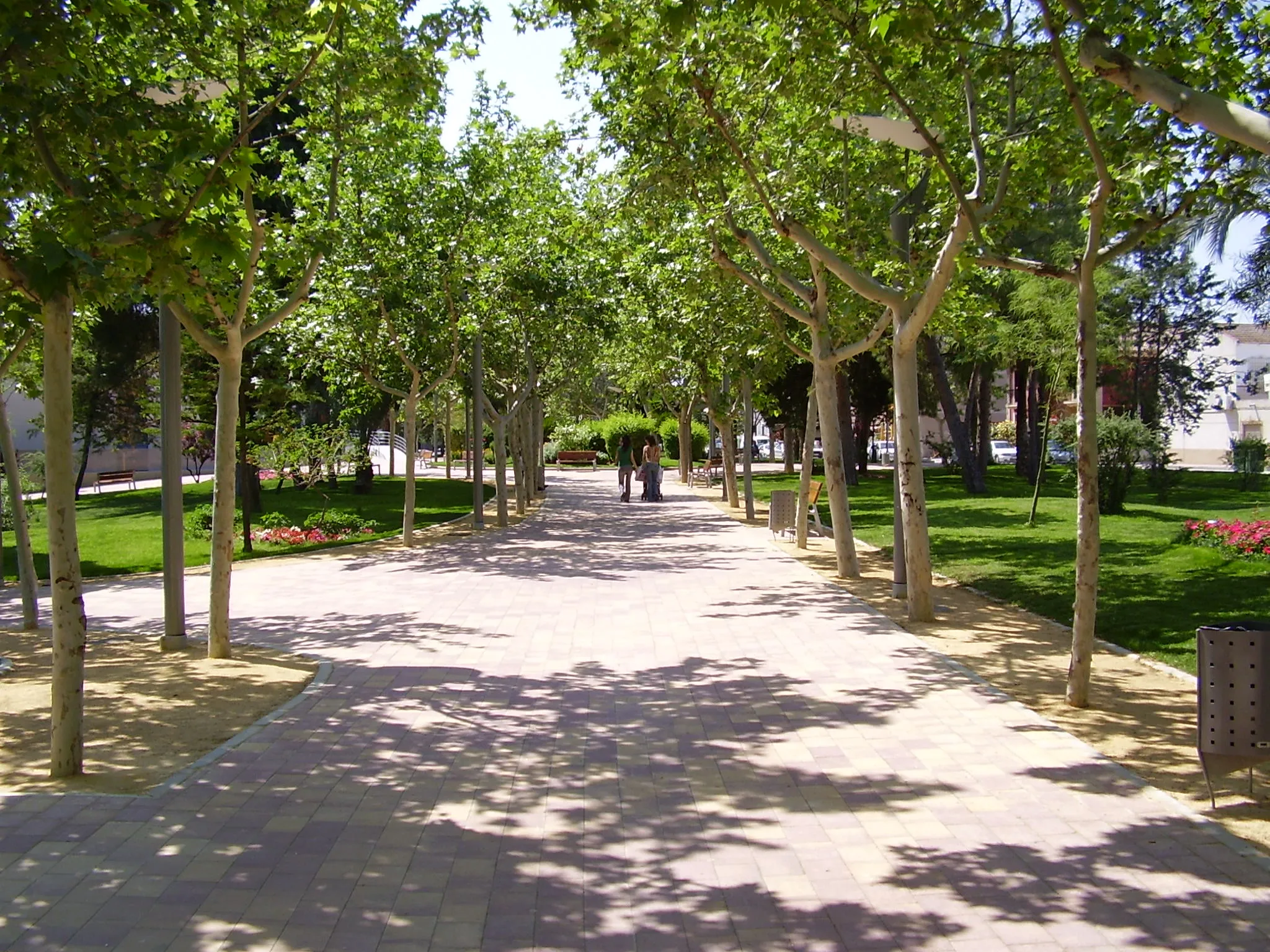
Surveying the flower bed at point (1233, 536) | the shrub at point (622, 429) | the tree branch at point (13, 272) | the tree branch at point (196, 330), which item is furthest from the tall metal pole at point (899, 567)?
the shrub at point (622, 429)

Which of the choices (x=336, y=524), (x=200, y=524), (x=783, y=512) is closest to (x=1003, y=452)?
(x=783, y=512)

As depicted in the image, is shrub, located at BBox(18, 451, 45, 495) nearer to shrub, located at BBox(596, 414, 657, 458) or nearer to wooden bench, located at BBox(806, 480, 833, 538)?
wooden bench, located at BBox(806, 480, 833, 538)

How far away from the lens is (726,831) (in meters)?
4.99

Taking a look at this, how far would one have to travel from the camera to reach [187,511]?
25.3 m

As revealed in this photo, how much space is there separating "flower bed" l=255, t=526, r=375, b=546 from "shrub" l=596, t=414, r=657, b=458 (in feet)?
110

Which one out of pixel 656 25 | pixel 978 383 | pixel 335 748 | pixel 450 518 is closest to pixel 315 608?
pixel 335 748

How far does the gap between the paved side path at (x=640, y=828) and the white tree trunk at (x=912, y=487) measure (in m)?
1.46

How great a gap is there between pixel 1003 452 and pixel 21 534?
56954mm

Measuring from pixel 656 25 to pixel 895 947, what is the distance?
774cm

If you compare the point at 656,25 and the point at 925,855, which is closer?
the point at 925,855

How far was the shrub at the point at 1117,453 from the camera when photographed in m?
21.4

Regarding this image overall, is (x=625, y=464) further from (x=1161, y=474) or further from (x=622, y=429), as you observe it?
(x=622, y=429)

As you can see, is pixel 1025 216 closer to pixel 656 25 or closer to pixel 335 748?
pixel 656 25

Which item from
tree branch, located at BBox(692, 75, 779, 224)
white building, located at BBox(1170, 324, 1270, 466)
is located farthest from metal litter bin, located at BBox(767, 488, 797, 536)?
white building, located at BBox(1170, 324, 1270, 466)
